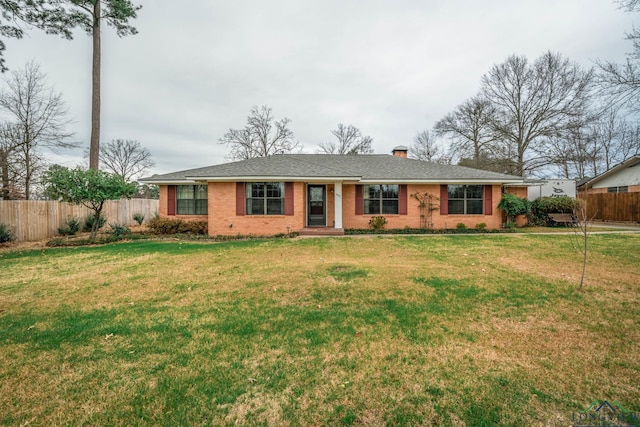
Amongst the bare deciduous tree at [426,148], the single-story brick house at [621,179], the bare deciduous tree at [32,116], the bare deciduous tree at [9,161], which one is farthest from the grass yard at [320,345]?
the bare deciduous tree at [426,148]

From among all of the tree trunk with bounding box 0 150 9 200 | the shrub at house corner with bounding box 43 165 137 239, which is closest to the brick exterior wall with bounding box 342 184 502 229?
the shrub at house corner with bounding box 43 165 137 239

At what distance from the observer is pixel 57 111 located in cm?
1595

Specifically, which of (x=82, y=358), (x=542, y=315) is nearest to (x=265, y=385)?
(x=82, y=358)

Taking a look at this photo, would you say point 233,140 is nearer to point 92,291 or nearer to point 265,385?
point 92,291

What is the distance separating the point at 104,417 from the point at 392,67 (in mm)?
18461

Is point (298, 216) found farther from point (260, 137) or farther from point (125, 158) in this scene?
point (125, 158)

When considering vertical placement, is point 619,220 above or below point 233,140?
below

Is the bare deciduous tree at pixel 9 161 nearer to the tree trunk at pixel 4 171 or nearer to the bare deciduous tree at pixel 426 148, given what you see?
the tree trunk at pixel 4 171

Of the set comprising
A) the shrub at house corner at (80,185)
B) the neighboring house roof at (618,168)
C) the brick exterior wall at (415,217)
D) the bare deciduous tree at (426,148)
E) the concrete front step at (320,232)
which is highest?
the bare deciduous tree at (426,148)

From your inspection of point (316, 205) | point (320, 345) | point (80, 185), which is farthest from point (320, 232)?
point (80, 185)

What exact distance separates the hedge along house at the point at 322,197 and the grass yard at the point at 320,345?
21.4 feet

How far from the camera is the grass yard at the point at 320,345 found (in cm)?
224

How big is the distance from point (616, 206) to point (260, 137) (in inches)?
1222

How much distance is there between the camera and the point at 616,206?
699 inches
